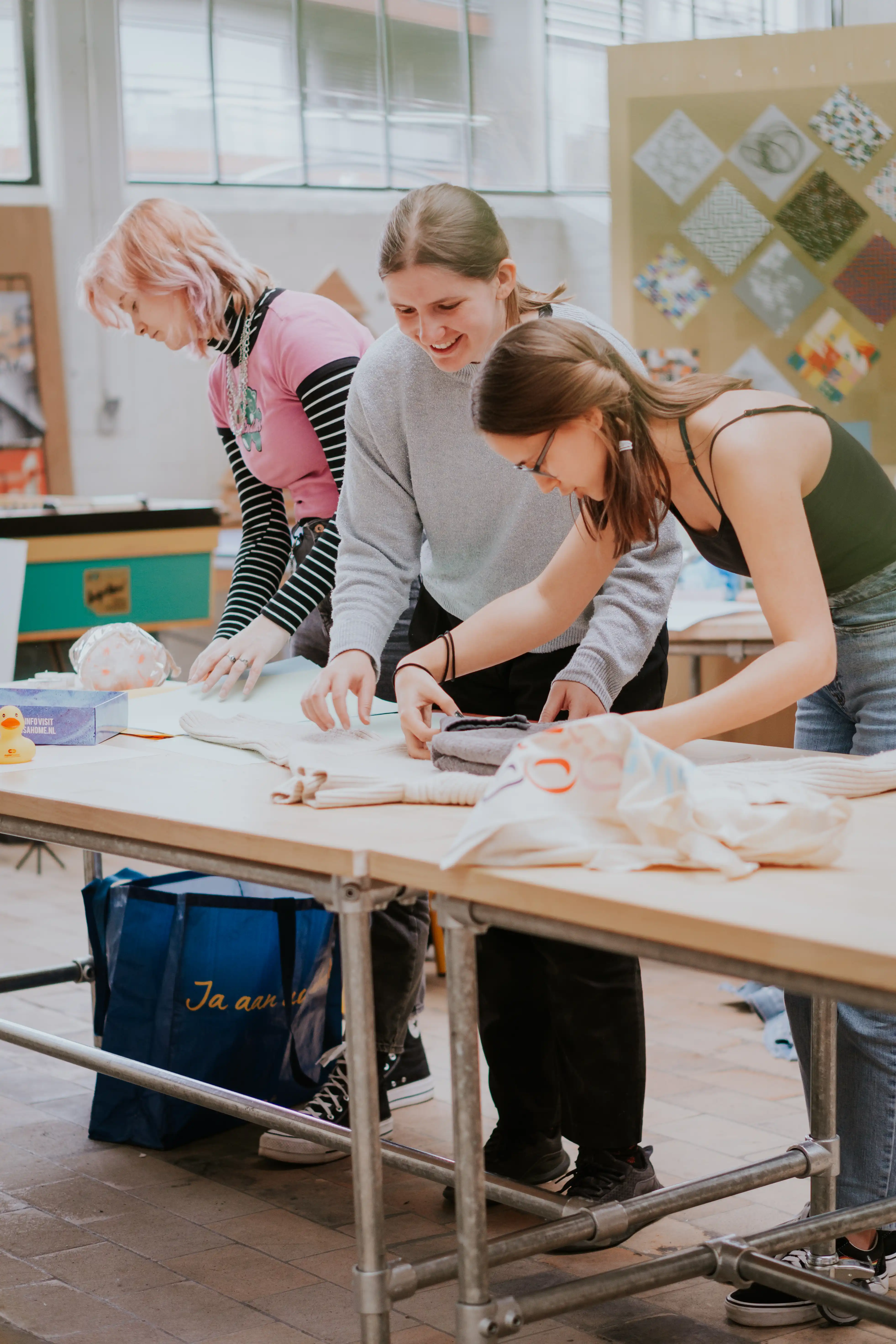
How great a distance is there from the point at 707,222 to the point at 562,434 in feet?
8.20

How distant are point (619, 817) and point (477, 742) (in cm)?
36

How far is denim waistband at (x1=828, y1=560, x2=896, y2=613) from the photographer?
1.68 meters

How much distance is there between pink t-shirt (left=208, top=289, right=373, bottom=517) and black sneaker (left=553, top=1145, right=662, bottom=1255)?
104cm

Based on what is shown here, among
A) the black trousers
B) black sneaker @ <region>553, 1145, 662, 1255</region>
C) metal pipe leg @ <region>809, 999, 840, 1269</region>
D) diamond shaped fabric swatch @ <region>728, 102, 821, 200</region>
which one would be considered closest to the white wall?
diamond shaped fabric swatch @ <region>728, 102, 821, 200</region>

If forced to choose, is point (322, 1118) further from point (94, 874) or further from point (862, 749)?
point (862, 749)

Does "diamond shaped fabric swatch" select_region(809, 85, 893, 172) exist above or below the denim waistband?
above

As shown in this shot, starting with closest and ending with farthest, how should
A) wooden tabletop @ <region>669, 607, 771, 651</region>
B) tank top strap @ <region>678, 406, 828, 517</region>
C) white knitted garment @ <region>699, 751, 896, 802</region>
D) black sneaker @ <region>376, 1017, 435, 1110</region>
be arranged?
white knitted garment @ <region>699, 751, 896, 802</region> < tank top strap @ <region>678, 406, 828, 517</region> < black sneaker @ <region>376, 1017, 435, 1110</region> < wooden tabletop @ <region>669, 607, 771, 651</region>

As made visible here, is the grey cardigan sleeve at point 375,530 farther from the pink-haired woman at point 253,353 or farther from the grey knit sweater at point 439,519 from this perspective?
the pink-haired woman at point 253,353

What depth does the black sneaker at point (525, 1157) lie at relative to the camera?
216cm

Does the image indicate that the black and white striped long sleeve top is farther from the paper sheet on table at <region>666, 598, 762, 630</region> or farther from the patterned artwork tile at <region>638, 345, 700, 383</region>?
the patterned artwork tile at <region>638, 345, 700, 383</region>

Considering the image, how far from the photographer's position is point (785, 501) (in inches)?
59.3

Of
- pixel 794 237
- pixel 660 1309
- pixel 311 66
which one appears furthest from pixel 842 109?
pixel 311 66

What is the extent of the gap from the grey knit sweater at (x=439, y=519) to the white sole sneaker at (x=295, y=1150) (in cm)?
91

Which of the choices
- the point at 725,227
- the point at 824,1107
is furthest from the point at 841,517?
the point at 725,227
